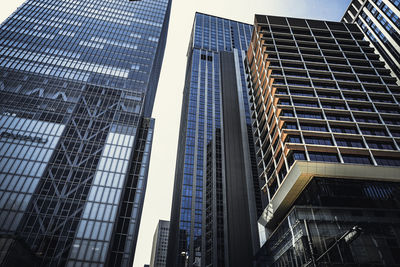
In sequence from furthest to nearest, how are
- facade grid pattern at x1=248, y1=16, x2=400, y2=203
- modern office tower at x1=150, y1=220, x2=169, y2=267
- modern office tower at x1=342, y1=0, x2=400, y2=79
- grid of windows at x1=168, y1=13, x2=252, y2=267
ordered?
modern office tower at x1=150, y1=220, x2=169, y2=267, grid of windows at x1=168, y1=13, x2=252, y2=267, modern office tower at x1=342, y1=0, x2=400, y2=79, facade grid pattern at x1=248, y1=16, x2=400, y2=203

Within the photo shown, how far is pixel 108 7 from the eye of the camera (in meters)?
93.6

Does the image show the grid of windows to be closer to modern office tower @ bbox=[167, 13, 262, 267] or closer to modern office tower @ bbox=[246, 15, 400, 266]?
modern office tower @ bbox=[167, 13, 262, 267]

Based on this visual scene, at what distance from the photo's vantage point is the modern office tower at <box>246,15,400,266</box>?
133ft

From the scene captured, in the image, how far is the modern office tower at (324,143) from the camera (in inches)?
1592

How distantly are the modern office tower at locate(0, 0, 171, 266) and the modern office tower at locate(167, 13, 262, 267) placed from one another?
20564 millimetres

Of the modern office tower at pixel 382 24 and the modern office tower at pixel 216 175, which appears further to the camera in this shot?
the modern office tower at pixel 382 24

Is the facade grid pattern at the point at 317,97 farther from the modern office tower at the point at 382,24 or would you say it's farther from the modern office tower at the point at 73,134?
the modern office tower at the point at 73,134

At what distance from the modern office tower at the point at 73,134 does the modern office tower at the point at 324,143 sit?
27.6m

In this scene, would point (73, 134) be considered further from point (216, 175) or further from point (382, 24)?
point (382, 24)

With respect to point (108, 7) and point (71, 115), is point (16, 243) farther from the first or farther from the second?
point (108, 7)

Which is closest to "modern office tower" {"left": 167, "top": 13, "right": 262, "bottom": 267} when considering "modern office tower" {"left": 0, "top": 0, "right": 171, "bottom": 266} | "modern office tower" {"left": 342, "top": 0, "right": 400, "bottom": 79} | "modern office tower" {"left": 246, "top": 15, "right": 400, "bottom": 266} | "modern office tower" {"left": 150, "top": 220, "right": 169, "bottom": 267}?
"modern office tower" {"left": 246, "top": 15, "right": 400, "bottom": 266}

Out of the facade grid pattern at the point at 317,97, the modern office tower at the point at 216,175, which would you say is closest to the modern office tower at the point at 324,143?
the facade grid pattern at the point at 317,97

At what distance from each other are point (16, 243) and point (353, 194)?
163 feet

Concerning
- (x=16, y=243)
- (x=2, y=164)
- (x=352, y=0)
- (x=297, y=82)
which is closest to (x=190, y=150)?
(x=297, y=82)
